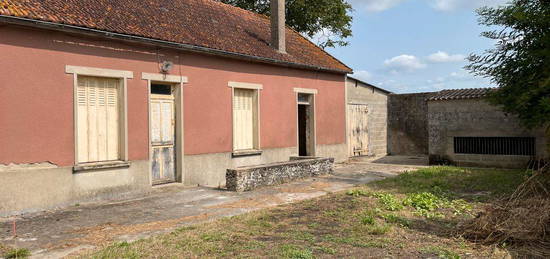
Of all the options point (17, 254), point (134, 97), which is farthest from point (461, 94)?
point (17, 254)

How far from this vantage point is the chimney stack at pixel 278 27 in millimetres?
14117

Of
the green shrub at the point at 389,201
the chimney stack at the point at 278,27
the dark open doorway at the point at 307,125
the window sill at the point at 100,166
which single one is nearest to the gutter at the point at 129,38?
the chimney stack at the point at 278,27

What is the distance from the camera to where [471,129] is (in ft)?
47.5

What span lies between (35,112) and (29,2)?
7.58 feet

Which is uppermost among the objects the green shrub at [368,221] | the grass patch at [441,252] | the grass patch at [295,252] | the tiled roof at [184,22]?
the tiled roof at [184,22]

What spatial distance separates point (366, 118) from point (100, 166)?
491 inches

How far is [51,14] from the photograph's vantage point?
8273 mm

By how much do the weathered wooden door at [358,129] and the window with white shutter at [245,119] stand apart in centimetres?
595

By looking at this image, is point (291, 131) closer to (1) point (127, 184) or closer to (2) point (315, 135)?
(2) point (315, 135)

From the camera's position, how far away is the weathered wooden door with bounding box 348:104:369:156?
57.6 ft

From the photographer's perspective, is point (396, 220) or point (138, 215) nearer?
point (396, 220)

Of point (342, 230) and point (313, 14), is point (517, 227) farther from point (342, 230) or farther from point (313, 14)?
point (313, 14)

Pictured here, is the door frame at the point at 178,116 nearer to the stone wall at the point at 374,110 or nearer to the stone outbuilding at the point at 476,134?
the stone wall at the point at 374,110

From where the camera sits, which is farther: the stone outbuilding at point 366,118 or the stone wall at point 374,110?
the stone wall at point 374,110
